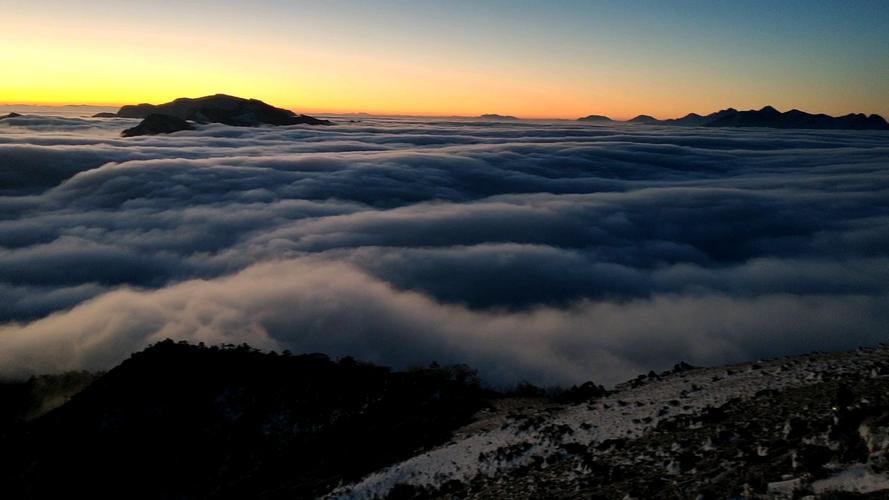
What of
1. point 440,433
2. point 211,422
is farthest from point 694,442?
point 211,422

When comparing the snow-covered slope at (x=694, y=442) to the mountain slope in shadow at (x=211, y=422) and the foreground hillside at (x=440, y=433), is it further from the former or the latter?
the mountain slope in shadow at (x=211, y=422)

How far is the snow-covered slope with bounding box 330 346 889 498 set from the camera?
8.85 metres

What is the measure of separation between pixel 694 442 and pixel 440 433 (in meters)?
9.19

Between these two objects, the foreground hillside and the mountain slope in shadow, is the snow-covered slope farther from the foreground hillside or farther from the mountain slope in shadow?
the mountain slope in shadow

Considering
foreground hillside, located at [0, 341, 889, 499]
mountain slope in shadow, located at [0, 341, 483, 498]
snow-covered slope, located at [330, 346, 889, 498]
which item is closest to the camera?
snow-covered slope, located at [330, 346, 889, 498]

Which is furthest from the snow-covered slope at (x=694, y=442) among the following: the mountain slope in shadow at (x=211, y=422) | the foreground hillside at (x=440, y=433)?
the mountain slope in shadow at (x=211, y=422)

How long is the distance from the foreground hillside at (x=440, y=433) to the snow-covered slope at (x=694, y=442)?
48 mm

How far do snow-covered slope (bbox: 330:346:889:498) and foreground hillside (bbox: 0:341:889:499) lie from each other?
0.05m

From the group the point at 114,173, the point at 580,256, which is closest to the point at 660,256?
the point at 580,256

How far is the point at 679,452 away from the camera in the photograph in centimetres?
1152

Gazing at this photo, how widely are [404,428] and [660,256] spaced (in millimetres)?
54888

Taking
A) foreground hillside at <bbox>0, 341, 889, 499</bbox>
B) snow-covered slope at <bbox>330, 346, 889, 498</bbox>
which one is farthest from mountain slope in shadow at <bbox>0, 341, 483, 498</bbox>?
snow-covered slope at <bbox>330, 346, 889, 498</bbox>

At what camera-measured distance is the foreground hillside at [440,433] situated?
10.1 metres

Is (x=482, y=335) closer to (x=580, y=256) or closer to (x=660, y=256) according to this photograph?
(x=580, y=256)
